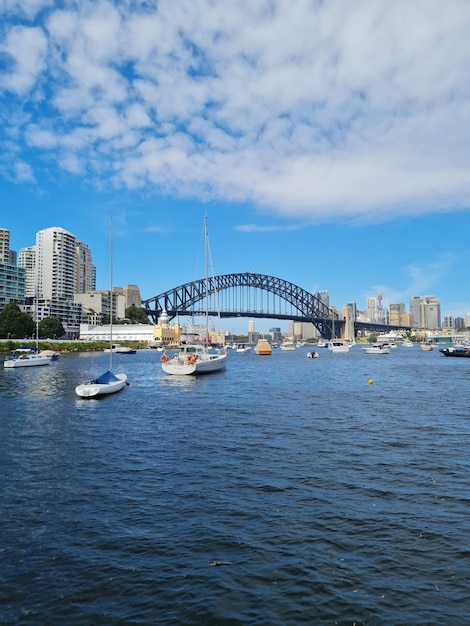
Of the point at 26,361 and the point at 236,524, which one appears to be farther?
the point at 26,361

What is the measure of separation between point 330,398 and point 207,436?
733 inches

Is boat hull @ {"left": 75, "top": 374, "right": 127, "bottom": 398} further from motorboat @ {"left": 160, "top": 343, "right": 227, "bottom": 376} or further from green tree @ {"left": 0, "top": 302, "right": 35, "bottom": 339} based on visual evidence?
green tree @ {"left": 0, "top": 302, "right": 35, "bottom": 339}

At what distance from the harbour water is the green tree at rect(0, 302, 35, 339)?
149 meters

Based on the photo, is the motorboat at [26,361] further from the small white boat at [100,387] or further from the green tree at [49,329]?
the green tree at [49,329]

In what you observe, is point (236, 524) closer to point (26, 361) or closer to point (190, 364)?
point (190, 364)

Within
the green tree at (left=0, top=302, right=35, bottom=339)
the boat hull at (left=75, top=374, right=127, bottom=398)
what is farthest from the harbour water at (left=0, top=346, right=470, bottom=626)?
the green tree at (left=0, top=302, right=35, bottom=339)

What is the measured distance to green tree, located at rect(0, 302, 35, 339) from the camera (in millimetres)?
161750

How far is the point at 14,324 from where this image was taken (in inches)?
6393

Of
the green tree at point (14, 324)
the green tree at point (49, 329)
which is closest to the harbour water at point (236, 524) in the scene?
Result: the green tree at point (14, 324)

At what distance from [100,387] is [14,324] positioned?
5413 inches

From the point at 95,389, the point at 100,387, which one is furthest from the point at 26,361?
the point at 95,389

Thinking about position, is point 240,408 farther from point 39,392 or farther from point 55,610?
point 55,610

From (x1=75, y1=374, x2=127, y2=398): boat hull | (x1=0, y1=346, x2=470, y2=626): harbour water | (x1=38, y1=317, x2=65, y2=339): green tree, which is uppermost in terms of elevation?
(x1=38, y1=317, x2=65, y2=339): green tree

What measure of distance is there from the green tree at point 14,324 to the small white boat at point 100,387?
131 m
